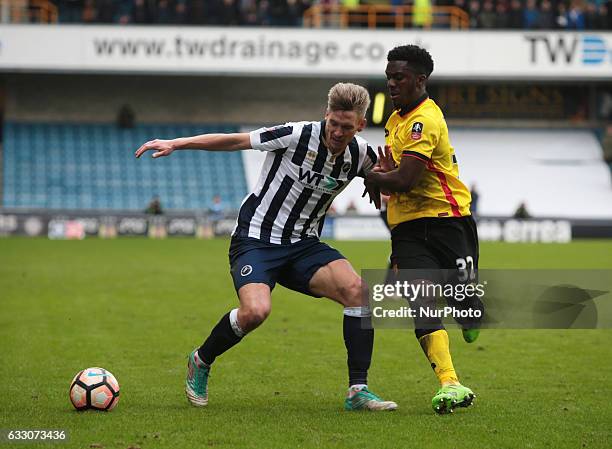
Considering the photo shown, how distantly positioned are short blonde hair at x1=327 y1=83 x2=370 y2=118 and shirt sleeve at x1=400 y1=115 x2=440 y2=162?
354 mm

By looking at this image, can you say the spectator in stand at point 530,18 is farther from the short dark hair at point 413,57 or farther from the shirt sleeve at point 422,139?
the shirt sleeve at point 422,139

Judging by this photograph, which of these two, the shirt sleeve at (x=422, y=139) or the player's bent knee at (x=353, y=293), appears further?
the player's bent knee at (x=353, y=293)

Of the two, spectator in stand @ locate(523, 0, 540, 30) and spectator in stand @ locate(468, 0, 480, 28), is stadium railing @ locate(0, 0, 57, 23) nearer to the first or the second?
spectator in stand @ locate(468, 0, 480, 28)

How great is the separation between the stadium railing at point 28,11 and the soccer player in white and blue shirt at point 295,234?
3204 cm

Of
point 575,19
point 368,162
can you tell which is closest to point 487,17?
point 575,19

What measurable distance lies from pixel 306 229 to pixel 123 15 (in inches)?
1305

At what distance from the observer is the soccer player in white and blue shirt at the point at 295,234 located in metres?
6.85

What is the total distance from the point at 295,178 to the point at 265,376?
2.05 meters

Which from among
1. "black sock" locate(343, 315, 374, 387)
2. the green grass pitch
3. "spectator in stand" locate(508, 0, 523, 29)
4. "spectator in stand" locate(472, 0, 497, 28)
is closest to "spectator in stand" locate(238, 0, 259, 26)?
"spectator in stand" locate(472, 0, 497, 28)

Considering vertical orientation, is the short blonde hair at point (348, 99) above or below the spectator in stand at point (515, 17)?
below

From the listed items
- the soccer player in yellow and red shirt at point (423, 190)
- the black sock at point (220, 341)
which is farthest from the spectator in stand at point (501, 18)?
the black sock at point (220, 341)

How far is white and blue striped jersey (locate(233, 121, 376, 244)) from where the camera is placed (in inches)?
276

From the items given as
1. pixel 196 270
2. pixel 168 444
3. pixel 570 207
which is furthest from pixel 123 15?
pixel 168 444

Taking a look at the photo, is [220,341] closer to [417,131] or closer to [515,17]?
[417,131]
